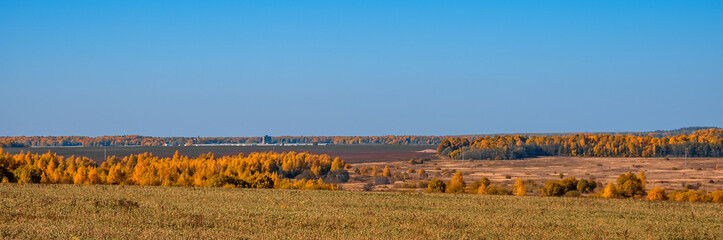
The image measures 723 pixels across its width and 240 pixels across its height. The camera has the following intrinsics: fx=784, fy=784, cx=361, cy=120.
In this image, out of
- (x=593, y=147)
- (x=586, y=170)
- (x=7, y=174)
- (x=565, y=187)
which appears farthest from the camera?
(x=593, y=147)

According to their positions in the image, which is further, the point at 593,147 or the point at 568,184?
the point at 593,147

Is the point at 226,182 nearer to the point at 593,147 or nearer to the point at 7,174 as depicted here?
the point at 7,174

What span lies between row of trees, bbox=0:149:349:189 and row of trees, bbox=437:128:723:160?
3645 cm

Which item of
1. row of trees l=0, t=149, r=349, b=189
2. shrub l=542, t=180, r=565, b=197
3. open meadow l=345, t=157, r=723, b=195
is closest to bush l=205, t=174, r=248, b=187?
row of trees l=0, t=149, r=349, b=189

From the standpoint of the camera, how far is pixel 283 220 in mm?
28156

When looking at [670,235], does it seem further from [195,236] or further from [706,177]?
[706,177]

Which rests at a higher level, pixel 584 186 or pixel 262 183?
pixel 262 183

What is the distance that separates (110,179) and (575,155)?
106 m

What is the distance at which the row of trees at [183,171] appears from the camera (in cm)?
5659

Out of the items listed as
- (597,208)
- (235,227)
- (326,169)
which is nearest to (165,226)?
(235,227)

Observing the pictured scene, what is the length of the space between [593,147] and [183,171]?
89821 mm

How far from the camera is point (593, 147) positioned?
156m

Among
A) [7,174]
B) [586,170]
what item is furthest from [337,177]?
[7,174]

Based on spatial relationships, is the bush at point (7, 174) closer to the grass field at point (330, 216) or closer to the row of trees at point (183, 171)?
the row of trees at point (183, 171)
